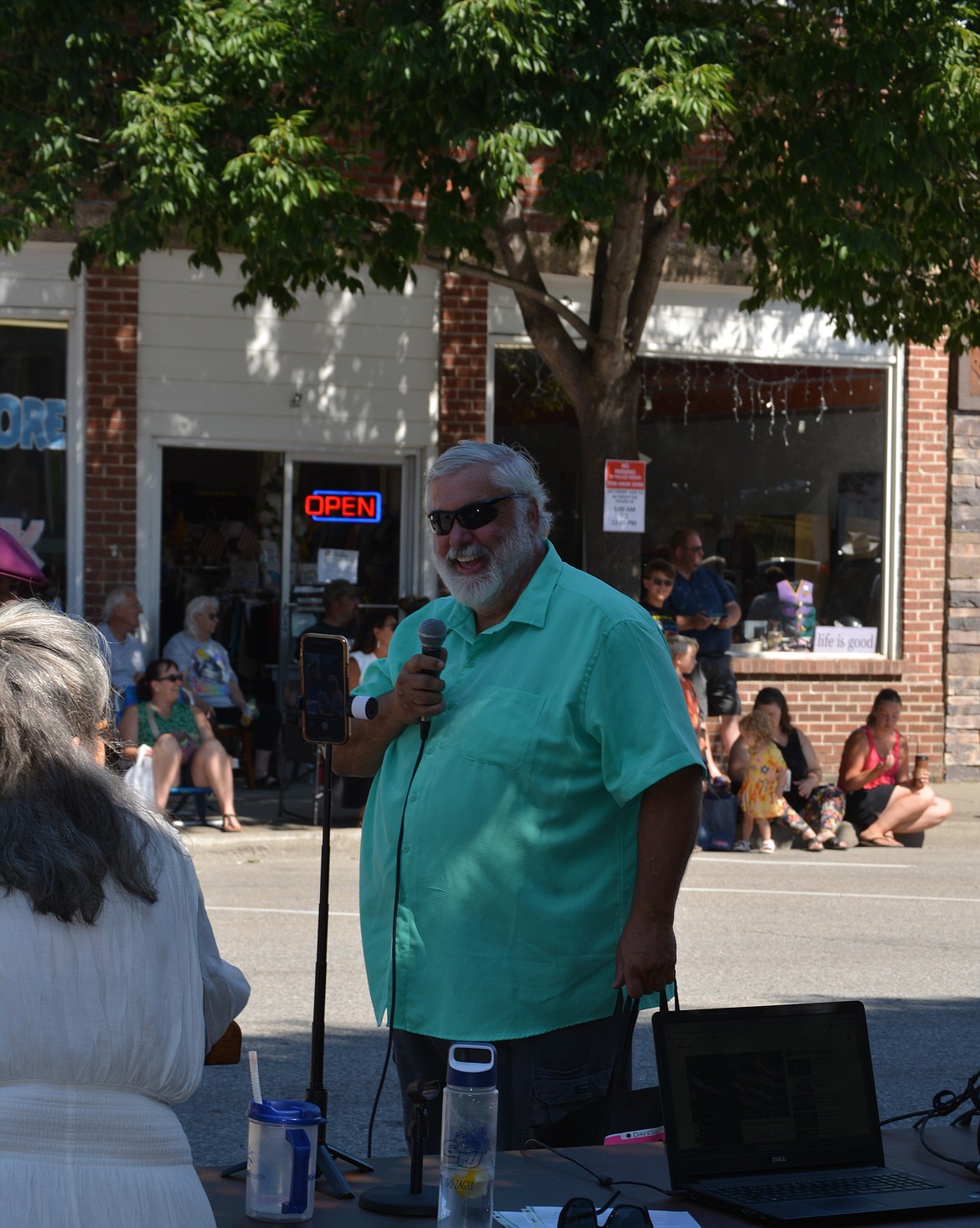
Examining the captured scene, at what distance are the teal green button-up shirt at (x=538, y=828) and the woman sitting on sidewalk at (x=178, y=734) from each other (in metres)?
8.31

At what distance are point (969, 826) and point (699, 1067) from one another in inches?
447

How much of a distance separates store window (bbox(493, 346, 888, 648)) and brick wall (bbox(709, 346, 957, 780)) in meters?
0.28

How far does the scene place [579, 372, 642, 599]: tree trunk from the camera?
12.6m

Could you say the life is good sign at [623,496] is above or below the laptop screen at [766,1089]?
above

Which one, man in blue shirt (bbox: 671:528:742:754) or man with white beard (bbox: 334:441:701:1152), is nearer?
man with white beard (bbox: 334:441:701:1152)

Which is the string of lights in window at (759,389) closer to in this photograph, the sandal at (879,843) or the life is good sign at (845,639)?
the life is good sign at (845,639)

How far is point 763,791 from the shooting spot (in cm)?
1231

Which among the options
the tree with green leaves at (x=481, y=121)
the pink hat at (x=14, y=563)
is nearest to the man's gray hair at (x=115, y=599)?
the tree with green leaves at (x=481, y=121)

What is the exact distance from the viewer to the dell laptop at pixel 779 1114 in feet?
9.66

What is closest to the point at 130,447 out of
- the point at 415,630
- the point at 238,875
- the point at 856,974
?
the point at 238,875

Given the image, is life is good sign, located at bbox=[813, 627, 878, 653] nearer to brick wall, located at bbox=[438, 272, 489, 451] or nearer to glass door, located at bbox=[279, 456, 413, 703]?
brick wall, located at bbox=[438, 272, 489, 451]

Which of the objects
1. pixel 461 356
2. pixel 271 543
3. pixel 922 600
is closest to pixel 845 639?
pixel 922 600

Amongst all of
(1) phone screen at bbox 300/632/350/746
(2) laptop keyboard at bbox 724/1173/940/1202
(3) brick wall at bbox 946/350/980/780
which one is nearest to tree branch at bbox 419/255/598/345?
(3) brick wall at bbox 946/350/980/780

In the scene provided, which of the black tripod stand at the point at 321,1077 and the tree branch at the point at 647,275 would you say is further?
the tree branch at the point at 647,275
